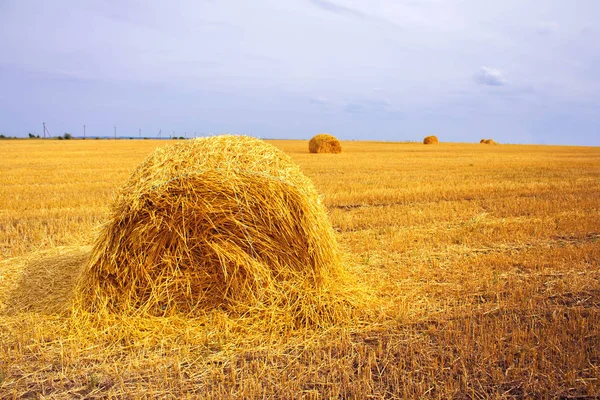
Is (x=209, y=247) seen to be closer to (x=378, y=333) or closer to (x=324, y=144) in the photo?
(x=378, y=333)

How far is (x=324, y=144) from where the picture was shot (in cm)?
3002

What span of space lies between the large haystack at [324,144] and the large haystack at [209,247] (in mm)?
24939

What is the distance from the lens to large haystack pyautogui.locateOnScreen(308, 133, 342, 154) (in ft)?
98.3

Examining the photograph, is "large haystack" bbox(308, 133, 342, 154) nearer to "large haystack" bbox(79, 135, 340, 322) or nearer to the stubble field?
the stubble field

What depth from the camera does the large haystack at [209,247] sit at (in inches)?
193

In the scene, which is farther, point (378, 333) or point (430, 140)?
point (430, 140)

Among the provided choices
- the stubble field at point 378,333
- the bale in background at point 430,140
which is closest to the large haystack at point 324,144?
the stubble field at point 378,333

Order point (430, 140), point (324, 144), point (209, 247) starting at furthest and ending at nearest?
point (430, 140), point (324, 144), point (209, 247)

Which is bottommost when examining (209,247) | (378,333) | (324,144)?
(378,333)

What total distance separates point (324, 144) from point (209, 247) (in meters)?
25.4

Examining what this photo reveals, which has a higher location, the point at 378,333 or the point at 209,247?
the point at 209,247

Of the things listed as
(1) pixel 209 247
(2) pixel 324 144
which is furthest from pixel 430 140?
(1) pixel 209 247

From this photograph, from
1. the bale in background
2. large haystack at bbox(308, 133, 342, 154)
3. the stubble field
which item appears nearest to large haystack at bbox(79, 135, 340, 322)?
the stubble field

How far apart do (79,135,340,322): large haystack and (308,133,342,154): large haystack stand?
81.8 feet
